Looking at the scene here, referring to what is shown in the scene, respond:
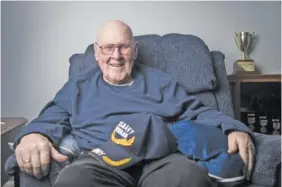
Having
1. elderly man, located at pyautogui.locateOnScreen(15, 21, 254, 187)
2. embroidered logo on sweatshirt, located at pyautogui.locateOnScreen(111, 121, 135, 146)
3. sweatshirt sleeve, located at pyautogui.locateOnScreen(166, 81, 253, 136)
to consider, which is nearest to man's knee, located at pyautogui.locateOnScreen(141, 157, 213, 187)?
elderly man, located at pyautogui.locateOnScreen(15, 21, 254, 187)

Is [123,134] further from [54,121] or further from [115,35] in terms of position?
[115,35]

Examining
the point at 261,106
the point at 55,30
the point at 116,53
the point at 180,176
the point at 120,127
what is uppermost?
the point at 55,30

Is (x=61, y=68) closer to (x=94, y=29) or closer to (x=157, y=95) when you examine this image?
(x=94, y=29)

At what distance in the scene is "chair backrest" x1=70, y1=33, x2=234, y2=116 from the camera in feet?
6.31

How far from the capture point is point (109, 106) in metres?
1.75

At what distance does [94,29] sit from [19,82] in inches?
23.6

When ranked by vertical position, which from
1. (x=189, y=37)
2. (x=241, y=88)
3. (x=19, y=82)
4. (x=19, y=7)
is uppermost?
(x=19, y=7)

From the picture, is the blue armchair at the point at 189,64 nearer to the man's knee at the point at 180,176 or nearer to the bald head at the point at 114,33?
the bald head at the point at 114,33

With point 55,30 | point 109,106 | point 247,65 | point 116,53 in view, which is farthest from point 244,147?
point 55,30

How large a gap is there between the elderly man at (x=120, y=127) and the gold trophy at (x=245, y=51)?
77 centimetres

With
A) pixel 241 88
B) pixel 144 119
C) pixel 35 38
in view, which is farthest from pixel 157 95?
pixel 35 38

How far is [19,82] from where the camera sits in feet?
8.04

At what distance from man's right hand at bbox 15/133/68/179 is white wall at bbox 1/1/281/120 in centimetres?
105

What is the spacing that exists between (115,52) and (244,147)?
74 cm
